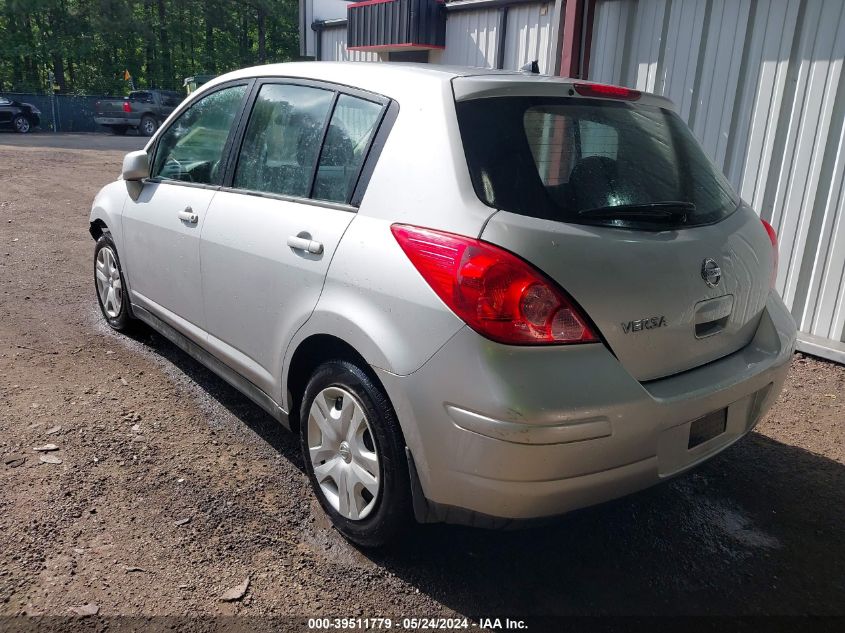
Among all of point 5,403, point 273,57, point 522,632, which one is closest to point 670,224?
point 522,632

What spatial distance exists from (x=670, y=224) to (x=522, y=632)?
1.49m

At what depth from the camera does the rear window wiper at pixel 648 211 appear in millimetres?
2363

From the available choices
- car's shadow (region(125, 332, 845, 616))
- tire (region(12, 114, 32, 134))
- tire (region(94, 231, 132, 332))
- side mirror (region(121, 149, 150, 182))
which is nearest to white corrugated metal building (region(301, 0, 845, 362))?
car's shadow (region(125, 332, 845, 616))

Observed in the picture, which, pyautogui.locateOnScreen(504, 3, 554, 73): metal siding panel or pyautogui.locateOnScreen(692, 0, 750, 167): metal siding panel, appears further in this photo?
pyautogui.locateOnScreen(504, 3, 554, 73): metal siding panel

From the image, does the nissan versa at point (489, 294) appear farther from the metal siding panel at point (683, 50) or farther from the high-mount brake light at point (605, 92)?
the metal siding panel at point (683, 50)

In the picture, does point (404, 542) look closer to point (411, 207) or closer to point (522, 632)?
point (522, 632)

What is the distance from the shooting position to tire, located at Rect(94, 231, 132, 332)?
4715mm

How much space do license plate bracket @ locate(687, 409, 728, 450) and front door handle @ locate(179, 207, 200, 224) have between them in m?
2.50

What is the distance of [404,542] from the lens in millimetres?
2709

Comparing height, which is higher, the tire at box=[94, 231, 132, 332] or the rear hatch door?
the rear hatch door

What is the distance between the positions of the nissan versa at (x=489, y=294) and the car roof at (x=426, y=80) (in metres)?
0.01

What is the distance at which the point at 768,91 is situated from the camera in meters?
5.12

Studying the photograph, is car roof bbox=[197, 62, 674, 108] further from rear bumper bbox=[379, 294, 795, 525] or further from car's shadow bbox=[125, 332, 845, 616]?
car's shadow bbox=[125, 332, 845, 616]

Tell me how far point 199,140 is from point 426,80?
1835 mm
